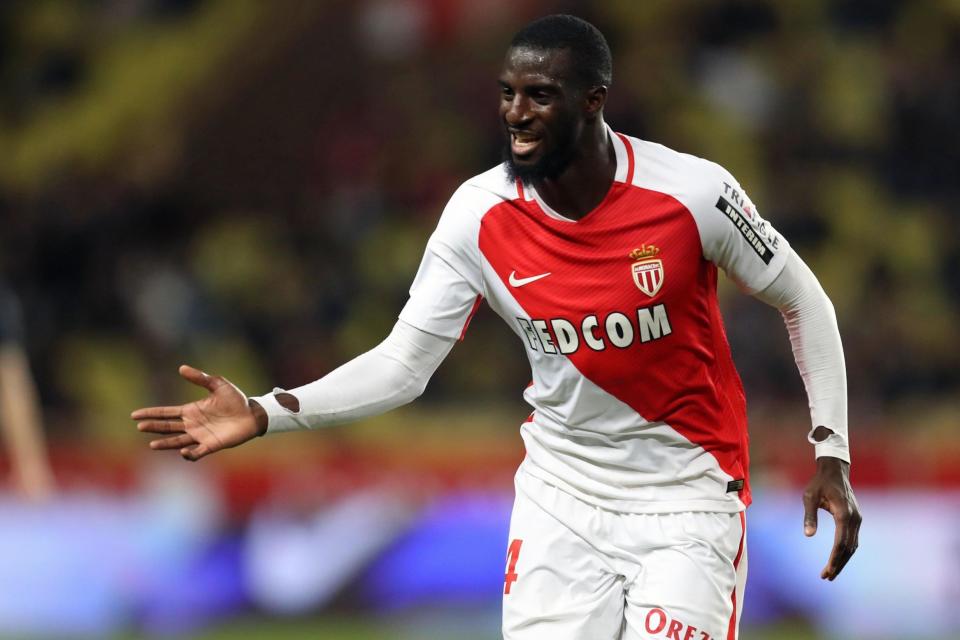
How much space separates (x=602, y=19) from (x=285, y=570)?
725 cm

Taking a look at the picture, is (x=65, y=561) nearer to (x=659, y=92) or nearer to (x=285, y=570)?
(x=285, y=570)

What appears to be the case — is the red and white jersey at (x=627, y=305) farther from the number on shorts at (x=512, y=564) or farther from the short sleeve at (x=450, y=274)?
the number on shorts at (x=512, y=564)

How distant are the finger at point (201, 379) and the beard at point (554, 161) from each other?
3.62 feet

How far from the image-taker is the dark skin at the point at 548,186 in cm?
474

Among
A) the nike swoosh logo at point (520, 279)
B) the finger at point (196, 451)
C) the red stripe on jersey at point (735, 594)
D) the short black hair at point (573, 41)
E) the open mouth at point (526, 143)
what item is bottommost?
the red stripe on jersey at point (735, 594)

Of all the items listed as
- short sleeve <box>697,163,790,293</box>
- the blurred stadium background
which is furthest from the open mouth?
the blurred stadium background

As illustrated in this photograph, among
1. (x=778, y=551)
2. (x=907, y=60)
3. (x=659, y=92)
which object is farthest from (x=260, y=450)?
(x=907, y=60)

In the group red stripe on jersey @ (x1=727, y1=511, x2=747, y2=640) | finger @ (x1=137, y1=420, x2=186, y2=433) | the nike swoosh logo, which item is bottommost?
red stripe on jersey @ (x1=727, y1=511, x2=747, y2=640)

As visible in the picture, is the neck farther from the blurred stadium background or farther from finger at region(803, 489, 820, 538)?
the blurred stadium background

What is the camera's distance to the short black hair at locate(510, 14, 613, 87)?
476 centimetres

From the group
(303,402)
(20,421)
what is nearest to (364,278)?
(20,421)

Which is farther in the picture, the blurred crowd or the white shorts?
the blurred crowd

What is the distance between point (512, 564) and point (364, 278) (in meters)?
8.02

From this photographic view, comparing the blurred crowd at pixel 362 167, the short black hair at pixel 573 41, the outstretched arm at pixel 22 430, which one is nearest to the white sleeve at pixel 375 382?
the short black hair at pixel 573 41
